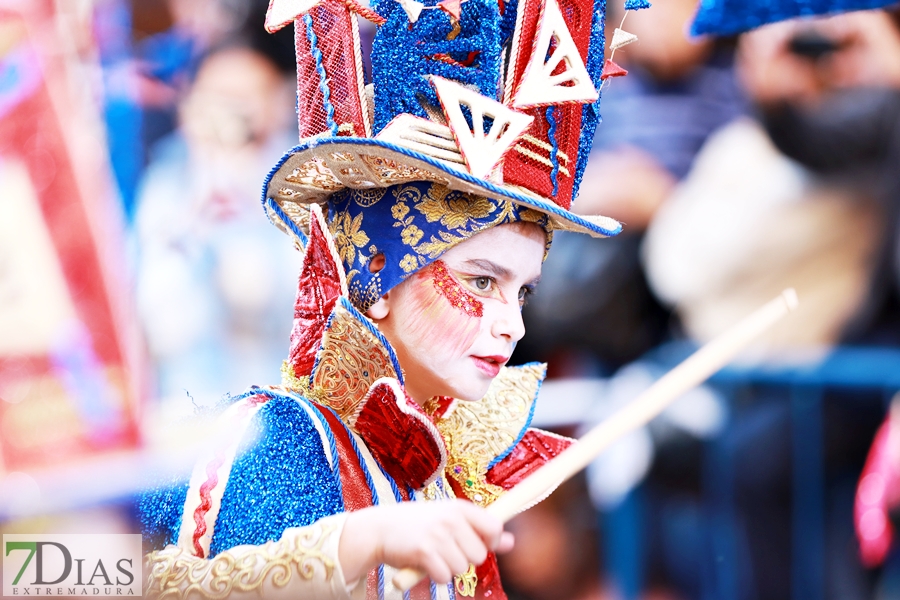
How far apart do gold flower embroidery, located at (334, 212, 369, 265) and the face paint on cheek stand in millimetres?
122

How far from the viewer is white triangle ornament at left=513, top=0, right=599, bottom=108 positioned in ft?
5.00

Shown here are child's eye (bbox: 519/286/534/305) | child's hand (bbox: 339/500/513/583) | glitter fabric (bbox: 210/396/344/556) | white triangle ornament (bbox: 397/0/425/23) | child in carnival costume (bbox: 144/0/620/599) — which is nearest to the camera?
child's hand (bbox: 339/500/513/583)

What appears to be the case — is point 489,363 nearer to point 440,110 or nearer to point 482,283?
point 482,283

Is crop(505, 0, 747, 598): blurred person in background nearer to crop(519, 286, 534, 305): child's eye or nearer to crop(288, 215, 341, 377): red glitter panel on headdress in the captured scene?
crop(519, 286, 534, 305): child's eye

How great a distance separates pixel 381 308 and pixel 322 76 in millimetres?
396

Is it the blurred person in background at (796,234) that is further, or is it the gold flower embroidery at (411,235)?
the blurred person in background at (796,234)

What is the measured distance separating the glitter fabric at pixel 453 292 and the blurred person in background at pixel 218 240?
1.54 metres

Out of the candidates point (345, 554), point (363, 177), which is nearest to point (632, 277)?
point (363, 177)

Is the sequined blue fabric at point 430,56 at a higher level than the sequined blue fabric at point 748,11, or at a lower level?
higher

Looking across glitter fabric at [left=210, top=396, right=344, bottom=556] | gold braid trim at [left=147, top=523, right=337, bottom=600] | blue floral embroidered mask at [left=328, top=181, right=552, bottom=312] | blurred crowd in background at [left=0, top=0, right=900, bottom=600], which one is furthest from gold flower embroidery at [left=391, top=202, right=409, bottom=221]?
blurred crowd in background at [left=0, top=0, right=900, bottom=600]

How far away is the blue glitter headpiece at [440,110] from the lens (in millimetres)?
1474

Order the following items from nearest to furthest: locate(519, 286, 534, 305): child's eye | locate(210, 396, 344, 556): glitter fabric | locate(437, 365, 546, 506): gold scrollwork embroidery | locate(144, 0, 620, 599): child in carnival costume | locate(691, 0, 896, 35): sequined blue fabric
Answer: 1. locate(210, 396, 344, 556): glitter fabric
2. locate(144, 0, 620, 599): child in carnival costume
3. locate(519, 286, 534, 305): child's eye
4. locate(437, 365, 546, 506): gold scrollwork embroidery
5. locate(691, 0, 896, 35): sequined blue fabric

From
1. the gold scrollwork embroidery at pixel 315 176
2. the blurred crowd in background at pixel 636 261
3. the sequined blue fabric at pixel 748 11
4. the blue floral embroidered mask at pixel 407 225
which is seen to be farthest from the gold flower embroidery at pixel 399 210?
the blurred crowd in background at pixel 636 261

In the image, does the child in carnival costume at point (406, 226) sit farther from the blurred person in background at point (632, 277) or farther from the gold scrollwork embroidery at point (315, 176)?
the blurred person in background at point (632, 277)
